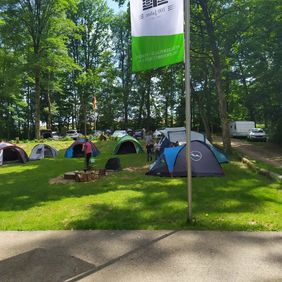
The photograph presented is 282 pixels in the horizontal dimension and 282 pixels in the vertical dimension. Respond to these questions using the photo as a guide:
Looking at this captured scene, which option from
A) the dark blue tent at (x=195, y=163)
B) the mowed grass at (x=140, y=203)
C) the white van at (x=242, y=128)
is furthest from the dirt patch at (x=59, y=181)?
the white van at (x=242, y=128)

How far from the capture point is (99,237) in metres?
6.89

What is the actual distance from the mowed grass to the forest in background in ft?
23.7

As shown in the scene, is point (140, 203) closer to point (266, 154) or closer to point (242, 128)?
point (266, 154)

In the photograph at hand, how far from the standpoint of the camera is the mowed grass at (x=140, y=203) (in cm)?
785

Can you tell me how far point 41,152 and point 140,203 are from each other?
16673 mm

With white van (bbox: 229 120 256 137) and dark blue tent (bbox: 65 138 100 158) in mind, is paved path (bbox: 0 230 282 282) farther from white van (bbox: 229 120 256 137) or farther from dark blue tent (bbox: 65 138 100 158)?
white van (bbox: 229 120 256 137)

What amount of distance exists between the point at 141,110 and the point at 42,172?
47.7 m

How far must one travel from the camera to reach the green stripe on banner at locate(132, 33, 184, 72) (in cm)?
720

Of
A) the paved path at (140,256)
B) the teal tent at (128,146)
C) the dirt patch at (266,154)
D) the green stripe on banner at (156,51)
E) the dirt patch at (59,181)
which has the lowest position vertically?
the dirt patch at (266,154)

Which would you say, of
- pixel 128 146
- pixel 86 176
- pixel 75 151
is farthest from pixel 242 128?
pixel 86 176

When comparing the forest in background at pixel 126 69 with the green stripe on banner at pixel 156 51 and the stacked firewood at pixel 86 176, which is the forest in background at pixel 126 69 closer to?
the stacked firewood at pixel 86 176

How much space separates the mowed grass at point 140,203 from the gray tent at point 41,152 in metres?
9.01

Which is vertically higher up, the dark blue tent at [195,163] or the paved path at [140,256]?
the dark blue tent at [195,163]

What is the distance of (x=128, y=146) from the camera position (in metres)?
26.7
